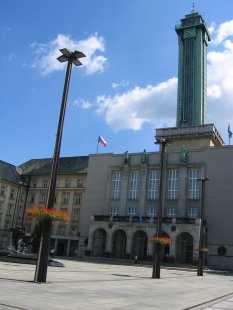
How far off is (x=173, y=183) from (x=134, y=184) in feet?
24.8

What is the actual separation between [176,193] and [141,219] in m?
8.34

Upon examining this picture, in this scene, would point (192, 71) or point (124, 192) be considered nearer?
point (124, 192)

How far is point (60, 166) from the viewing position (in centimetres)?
8906

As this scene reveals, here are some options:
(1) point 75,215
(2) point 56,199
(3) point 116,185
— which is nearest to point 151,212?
(3) point 116,185

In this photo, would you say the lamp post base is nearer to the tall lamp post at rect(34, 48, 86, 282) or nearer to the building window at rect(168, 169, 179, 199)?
the tall lamp post at rect(34, 48, 86, 282)

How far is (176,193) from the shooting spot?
220ft

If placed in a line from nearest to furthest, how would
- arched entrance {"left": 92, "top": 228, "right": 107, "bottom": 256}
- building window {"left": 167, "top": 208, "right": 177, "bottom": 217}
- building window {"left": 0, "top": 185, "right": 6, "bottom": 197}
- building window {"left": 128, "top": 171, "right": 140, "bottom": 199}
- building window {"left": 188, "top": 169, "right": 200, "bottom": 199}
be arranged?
1. building window {"left": 188, "top": 169, "right": 200, "bottom": 199}
2. building window {"left": 167, "top": 208, "right": 177, "bottom": 217}
3. arched entrance {"left": 92, "top": 228, "right": 107, "bottom": 256}
4. building window {"left": 128, "top": 171, "right": 140, "bottom": 199}
5. building window {"left": 0, "top": 185, "right": 6, "bottom": 197}

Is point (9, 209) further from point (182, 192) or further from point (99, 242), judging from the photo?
point (182, 192)

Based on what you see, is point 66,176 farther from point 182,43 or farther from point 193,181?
point 182,43

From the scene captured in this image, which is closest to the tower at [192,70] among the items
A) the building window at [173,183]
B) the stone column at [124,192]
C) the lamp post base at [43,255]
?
the stone column at [124,192]

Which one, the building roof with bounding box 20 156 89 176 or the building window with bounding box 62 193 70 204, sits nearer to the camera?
the building window with bounding box 62 193 70 204

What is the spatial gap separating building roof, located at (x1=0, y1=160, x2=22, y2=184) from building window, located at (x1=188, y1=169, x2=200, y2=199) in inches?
1518

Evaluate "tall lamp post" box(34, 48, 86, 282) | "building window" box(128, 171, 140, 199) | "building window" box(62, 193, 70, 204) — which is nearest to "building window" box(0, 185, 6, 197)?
"building window" box(62, 193, 70, 204)

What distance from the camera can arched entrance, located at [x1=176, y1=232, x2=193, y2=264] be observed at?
61.7 metres
